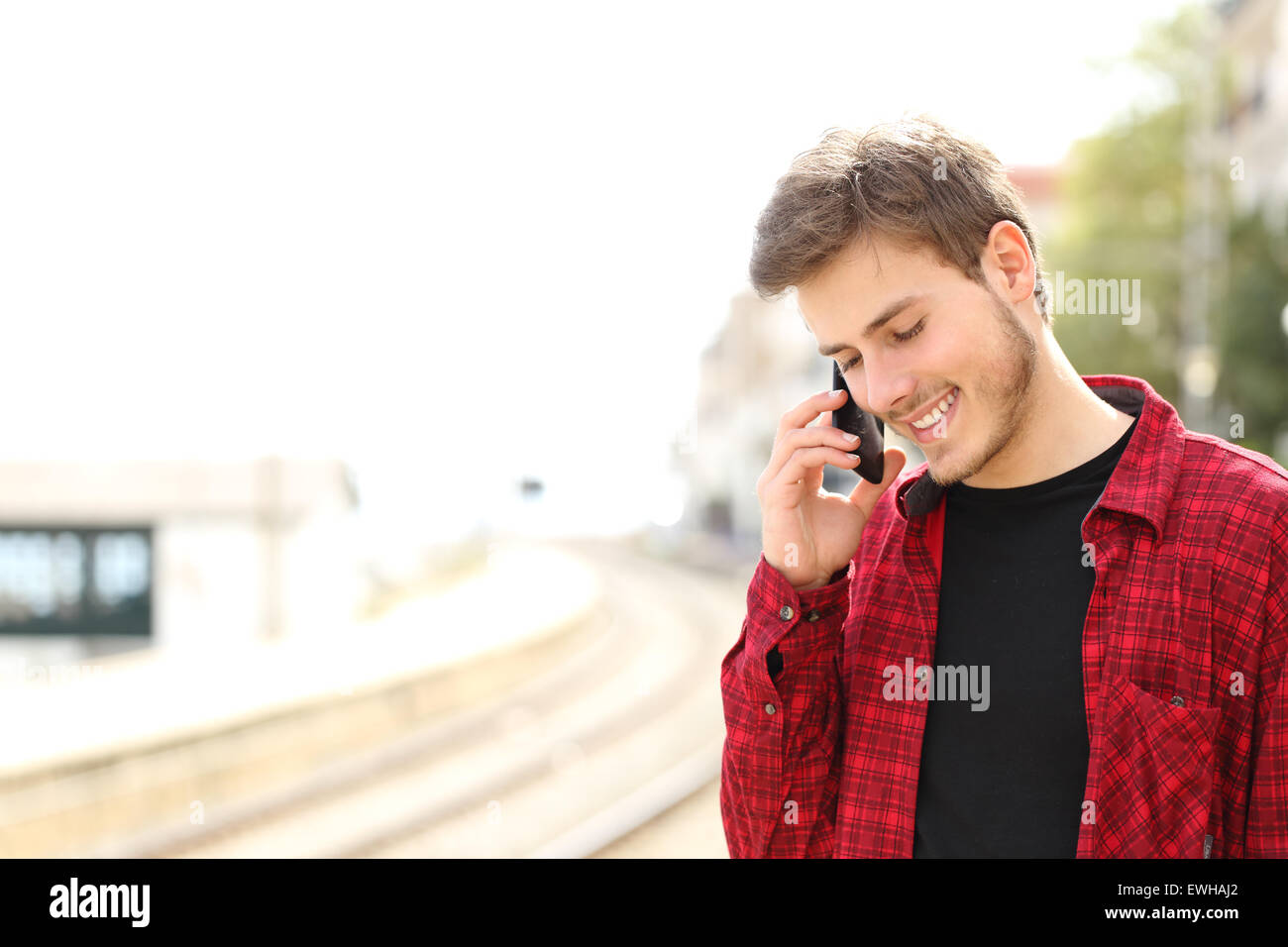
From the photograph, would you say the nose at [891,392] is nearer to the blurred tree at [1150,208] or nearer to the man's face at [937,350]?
the man's face at [937,350]

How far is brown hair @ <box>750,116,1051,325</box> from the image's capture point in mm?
1696

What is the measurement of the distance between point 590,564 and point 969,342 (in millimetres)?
46556

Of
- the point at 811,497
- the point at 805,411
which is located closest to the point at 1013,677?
the point at 811,497

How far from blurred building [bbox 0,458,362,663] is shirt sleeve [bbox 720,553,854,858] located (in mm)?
24596

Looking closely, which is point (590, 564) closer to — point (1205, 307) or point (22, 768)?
point (1205, 307)

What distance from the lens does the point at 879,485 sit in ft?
6.36

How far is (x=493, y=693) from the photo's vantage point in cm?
1452

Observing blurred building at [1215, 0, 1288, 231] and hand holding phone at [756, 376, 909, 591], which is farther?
blurred building at [1215, 0, 1288, 231]

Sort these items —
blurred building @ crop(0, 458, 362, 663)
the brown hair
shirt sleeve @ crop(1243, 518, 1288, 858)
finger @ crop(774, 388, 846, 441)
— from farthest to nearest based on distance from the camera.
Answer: blurred building @ crop(0, 458, 362, 663)
finger @ crop(774, 388, 846, 441)
the brown hair
shirt sleeve @ crop(1243, 518, 1288, 858)

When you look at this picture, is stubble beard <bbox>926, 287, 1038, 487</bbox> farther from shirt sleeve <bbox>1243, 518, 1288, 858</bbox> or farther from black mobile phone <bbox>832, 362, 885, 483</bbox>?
shirt sleeve <bbox>1243, 518, 1288, 858</bbox>

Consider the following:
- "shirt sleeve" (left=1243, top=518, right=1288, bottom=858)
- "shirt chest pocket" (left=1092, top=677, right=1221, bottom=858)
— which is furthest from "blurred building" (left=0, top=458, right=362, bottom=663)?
"shirt sleeve" (left=1243, top=518, right=1288, bottom=858)

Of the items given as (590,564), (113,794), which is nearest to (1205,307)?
(113,794)

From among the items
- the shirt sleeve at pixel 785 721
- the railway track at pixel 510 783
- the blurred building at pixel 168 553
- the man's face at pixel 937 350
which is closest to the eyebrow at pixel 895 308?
the man's face at pixel 937 350
